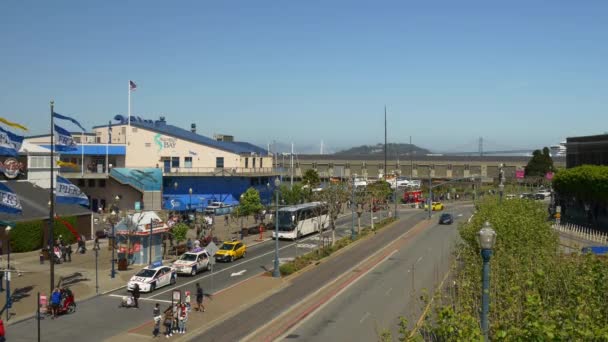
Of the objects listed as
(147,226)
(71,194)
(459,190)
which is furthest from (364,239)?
(459,190)

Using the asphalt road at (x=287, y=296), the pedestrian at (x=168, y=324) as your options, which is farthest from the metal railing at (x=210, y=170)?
the pedestrian at (x=168, y=324)

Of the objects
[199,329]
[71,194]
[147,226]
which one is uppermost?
[71,194]

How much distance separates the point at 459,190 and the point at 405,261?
78.9 meters

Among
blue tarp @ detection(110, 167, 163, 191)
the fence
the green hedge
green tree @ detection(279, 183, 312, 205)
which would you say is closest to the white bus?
green tree @ detection(279, 183, 312, 205)

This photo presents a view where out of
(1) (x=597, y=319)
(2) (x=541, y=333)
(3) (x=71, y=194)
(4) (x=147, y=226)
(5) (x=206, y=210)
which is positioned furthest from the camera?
(5) (x=206, y=210)

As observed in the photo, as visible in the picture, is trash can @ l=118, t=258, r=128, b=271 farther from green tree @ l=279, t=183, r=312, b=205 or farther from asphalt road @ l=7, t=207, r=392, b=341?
green tree @ l=279, t=183, r=312, b=205

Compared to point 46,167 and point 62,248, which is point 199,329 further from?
point 46,167

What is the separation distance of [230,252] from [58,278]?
40.6ft

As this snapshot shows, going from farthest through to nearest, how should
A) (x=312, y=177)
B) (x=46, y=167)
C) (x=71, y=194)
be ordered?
(x=312, y=177)
(x=46, y=167)
(x=71, y=194)

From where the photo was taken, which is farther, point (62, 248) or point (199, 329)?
point (62, 248)

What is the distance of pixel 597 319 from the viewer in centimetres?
1207

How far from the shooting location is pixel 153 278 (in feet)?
107

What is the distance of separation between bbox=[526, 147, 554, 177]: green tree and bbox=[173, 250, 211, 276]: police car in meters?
96.3

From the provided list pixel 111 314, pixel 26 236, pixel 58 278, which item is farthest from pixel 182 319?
pixel 26 236
